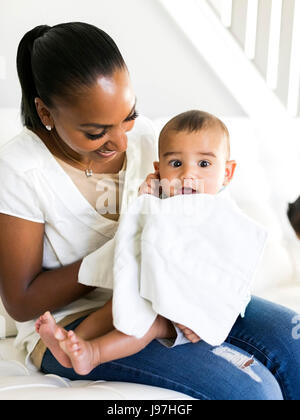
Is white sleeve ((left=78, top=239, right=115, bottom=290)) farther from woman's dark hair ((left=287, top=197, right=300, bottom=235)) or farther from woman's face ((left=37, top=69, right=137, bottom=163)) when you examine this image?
woman's dark hair ((left=287, top=197, right=300, bottom=235))

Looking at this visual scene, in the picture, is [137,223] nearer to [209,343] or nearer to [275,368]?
[209,343]

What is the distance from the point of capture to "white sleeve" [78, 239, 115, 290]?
A: 1.08 m

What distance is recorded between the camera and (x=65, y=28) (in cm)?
99

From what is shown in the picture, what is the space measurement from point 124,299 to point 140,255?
10cm

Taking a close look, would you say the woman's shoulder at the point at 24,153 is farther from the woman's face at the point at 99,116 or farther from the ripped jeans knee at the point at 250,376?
the ripped jeans knee at the point at 250,376

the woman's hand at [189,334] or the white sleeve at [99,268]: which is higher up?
the white sleeve at [99,268]

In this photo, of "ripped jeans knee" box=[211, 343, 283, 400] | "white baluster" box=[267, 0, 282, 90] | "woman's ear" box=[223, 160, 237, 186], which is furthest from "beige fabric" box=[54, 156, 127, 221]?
"white baluster" box=[267, 0, 282, 90]

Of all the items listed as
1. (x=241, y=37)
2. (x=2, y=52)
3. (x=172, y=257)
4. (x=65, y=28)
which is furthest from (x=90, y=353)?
(x=241, y=37)

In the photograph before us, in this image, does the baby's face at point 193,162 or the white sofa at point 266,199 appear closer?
the baby's face at point 193,162

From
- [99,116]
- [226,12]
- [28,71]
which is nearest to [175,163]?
[99,116]

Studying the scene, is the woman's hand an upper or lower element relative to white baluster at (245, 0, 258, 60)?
lower

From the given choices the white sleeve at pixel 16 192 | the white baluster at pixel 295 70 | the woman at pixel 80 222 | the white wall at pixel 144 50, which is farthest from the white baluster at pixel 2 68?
the white baluster at pixel 295 70

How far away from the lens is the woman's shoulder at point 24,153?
3.62ft

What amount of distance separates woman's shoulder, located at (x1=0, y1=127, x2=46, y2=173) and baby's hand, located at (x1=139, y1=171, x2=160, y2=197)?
22cm
